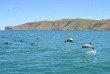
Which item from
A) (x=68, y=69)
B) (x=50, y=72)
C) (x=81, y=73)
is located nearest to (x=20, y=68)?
(x=50, y=72)

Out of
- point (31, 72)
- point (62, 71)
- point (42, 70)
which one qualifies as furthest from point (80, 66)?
point (31, 72)

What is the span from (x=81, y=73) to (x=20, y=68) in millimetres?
8981

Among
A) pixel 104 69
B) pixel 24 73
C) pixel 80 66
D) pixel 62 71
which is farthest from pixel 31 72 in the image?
pixel 104 69

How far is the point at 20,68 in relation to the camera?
2525 cm

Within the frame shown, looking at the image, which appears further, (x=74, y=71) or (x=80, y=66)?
(x=80, y=66)

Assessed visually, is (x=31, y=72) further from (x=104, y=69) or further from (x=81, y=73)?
(x=104, y=69)

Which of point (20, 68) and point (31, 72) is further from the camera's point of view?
point (20, 68)

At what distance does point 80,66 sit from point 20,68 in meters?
9.08

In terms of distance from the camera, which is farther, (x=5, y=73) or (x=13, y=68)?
(x=13, y=68)

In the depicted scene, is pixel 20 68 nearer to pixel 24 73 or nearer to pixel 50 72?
pixel 24 73

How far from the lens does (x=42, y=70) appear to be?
947 inches

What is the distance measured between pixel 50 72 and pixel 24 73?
3488 mm

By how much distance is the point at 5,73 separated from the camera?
902 inches

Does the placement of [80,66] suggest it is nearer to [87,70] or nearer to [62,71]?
[87,70]
